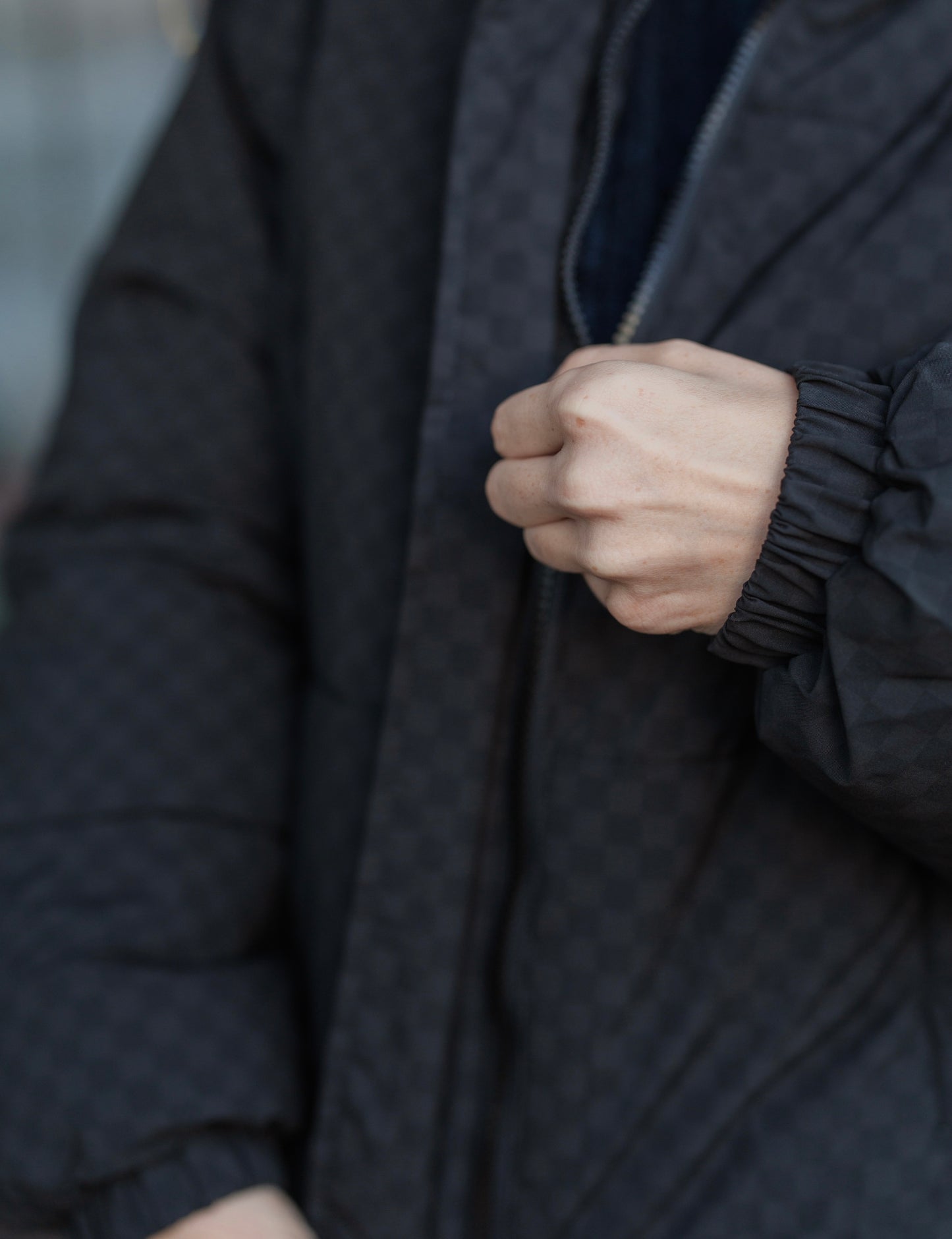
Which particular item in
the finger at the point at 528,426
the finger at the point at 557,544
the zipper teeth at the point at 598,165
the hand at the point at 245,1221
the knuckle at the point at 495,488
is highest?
the zipper teeth at the point at 598,165

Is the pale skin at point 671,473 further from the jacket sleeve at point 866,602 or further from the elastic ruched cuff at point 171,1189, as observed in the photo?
the elastic ruched cuff at point 171,1189

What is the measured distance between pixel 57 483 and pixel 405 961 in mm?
460

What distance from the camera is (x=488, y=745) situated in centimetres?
61

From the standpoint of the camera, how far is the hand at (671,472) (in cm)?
47

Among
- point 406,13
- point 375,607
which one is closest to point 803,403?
point 375,607

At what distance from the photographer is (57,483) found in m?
0.79

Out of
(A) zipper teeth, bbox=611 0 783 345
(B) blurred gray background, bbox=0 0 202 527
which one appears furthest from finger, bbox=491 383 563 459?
(B) blurred gray background, bbox=0 0 202 527

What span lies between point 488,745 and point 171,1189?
337mm

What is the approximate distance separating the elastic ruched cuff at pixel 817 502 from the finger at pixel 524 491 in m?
0.11

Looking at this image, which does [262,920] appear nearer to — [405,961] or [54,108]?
[405,961]

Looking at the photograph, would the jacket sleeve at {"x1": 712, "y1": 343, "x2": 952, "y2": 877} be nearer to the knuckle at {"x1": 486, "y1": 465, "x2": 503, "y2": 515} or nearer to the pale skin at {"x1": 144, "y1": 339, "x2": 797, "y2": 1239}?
the pale skin at {"x1": 144, "y1": 339, "x2": 797, "y2": 1239}

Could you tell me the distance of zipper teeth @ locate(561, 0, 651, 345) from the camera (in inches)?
23.5

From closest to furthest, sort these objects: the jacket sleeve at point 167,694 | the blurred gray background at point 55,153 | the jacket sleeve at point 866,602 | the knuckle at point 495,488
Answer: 1. the jacket sleeve at point 866,602
2. the knuckle at point 495,488
3. the jacket sleeve at point 167,694
4. the blurred gray background at point 55,153

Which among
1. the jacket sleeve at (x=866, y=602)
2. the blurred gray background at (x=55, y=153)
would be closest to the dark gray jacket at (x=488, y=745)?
the jacket sleeve at (x=866, y=602)
